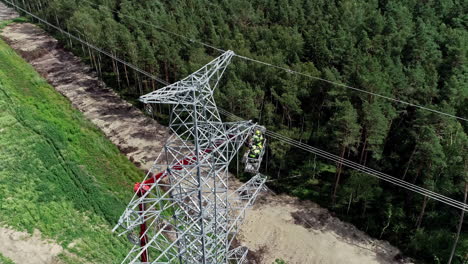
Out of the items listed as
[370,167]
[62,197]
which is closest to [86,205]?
[62,197]

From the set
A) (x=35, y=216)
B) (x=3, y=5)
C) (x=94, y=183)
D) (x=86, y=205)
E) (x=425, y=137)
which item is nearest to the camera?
(x=425, y=137)

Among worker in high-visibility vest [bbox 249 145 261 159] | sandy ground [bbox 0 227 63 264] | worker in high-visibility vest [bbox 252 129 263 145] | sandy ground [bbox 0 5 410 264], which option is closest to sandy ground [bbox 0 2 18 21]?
sandy ground [bbox 0 5 410 264]

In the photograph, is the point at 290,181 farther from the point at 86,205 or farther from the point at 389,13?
the point at 389,13

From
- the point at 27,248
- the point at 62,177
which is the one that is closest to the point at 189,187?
the point at 27,248

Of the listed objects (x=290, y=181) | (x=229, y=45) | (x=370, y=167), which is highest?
(x=229, y=45)

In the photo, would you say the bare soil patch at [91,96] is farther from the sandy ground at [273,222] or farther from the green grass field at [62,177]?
the green grass field at [62,177]

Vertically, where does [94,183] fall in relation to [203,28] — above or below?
below

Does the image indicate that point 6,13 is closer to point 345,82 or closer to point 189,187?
point 345,82
